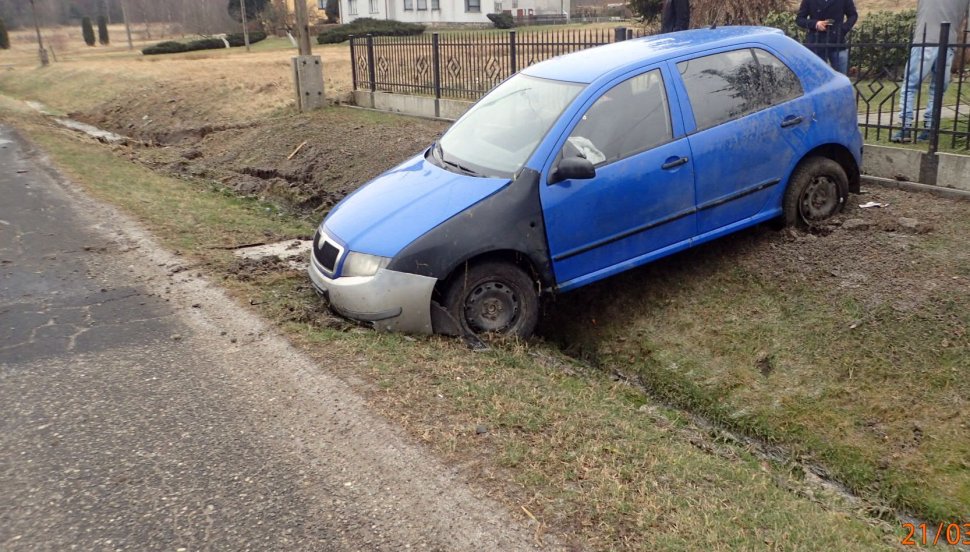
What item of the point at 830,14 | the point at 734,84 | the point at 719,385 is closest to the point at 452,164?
the point at 734,84

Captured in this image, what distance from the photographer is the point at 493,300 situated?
5504 mm

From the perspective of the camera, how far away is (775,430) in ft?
15.8

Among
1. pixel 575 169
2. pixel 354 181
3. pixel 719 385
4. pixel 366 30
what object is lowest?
pixel 719 385

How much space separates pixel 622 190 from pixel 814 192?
2.02 metres

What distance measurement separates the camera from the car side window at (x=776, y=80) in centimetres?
625

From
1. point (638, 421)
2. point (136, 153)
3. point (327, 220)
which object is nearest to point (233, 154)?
point (136, 153)

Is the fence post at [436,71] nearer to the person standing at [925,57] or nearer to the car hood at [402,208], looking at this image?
the person standing at [925,57]

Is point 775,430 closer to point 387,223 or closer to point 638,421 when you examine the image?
point 638,421

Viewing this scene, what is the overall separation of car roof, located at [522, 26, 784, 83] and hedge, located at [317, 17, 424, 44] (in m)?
31.9

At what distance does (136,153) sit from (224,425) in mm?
11862

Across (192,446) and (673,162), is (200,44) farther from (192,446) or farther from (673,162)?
(192,446)

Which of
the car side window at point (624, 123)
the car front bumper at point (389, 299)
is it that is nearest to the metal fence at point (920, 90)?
the car side window at point (624, 123)

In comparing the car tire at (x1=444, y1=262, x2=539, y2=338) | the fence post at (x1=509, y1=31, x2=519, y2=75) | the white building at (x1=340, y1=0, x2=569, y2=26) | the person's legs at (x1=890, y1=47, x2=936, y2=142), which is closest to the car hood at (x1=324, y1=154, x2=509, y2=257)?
the car tire at (x1=444, y1=262, x2=539, y2=338)

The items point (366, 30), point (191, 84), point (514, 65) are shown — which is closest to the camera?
point (514, 65)
